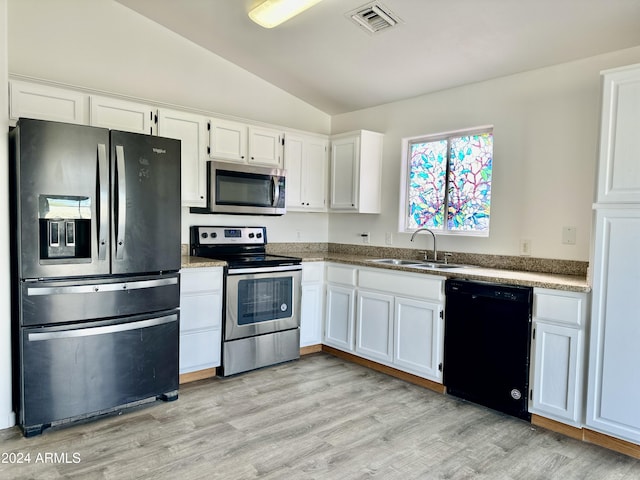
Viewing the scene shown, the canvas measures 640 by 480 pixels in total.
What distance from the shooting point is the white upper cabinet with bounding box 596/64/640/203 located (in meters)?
2.32

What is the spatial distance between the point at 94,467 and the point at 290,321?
1897 mm

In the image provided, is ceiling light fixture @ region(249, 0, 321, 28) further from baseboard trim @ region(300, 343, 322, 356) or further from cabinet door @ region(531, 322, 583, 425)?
baseboard trim @ region(300, 343, 322, 356)

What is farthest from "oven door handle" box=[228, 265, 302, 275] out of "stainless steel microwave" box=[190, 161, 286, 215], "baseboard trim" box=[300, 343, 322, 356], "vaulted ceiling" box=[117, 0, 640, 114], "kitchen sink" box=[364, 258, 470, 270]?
"vaulted ceiling" box=[117, 0, 640, 114]

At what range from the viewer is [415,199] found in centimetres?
414

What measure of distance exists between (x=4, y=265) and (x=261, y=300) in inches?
69.3

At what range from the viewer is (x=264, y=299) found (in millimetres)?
3586

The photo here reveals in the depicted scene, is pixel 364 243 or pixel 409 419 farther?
pixel 364 243

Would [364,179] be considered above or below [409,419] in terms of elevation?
above

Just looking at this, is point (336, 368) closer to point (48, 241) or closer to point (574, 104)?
point (48, 241)

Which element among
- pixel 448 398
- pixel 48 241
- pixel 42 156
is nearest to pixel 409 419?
pixel 448 398

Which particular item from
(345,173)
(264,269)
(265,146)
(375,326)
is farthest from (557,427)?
(265,146)

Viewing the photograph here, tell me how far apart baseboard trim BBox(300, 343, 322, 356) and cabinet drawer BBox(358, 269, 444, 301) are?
83cm

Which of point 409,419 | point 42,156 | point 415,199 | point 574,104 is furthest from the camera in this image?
point 415,199

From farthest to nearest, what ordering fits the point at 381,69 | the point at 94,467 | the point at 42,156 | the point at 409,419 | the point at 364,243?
the point at 364,243
the point at 381,69
the point at 409,419
the point at 42,156
the point at 94,467
